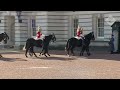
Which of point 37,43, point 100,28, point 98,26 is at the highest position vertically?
point 98,26

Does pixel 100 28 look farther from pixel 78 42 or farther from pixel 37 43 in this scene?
pixel 37 43

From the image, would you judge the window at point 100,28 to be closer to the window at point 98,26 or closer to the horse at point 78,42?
the window at point 98,26

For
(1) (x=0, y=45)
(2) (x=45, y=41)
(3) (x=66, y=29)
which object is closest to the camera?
(2) (x=45, y=41)

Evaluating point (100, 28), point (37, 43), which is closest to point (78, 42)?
point (37, 43)

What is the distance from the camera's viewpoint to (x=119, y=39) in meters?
24.7

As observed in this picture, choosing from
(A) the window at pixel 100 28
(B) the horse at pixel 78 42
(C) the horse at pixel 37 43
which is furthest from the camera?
(A) the window at pixel 100 28

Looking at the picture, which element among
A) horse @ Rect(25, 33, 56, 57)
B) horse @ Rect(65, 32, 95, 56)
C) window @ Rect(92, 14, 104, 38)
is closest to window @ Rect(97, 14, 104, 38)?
window @ Rect(92, 14, 104, 38)

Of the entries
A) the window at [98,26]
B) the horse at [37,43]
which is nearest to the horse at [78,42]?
the horse at [37,43]
